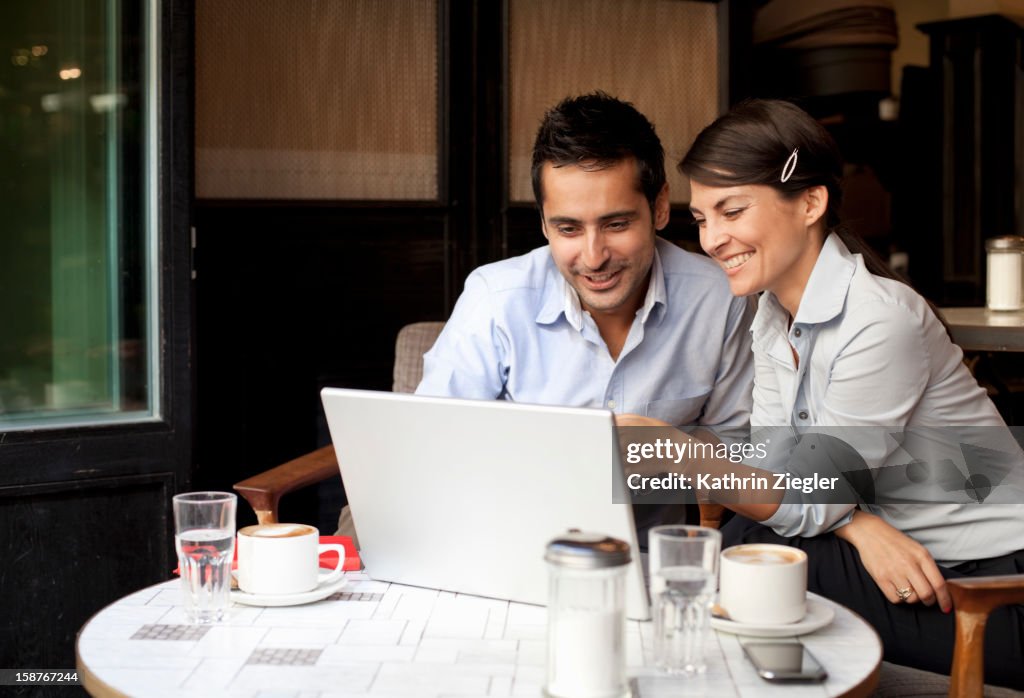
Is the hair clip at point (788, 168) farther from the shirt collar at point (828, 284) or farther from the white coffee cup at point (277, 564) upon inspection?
the white coffee cup at point (277, 564)

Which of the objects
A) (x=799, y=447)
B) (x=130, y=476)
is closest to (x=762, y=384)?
(x=799, y=447)

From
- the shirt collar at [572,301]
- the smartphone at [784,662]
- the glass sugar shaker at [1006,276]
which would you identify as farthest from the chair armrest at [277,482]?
the glass sugar shaker at [1006,276]

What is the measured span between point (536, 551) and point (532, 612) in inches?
3.4

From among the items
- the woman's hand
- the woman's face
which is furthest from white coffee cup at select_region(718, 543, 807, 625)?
the woman's face

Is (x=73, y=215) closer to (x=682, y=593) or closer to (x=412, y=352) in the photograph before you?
(x=412, y=352)

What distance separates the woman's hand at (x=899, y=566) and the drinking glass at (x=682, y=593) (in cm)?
54

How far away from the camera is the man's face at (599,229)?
2104 mm

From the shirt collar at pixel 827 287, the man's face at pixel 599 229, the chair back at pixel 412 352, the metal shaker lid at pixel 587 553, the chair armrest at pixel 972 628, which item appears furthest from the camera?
the chair back at pixel 412 352

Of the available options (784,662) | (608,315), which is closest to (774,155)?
(608,315)

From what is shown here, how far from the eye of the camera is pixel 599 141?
212 cm

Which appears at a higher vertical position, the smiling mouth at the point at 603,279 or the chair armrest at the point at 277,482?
the smiling mouth at the point at 603,279

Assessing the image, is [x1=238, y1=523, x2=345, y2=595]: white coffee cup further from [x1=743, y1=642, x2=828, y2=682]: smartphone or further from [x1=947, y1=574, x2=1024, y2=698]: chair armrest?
[x1=947, y1=574, x2=1024, y2=698]: chair armrest

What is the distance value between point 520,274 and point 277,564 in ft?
3.13

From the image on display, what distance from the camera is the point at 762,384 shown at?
6.56 feet
